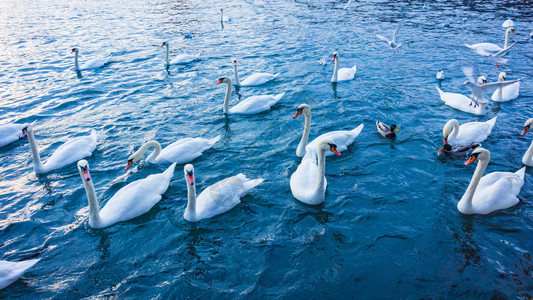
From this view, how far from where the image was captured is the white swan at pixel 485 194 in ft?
21.0

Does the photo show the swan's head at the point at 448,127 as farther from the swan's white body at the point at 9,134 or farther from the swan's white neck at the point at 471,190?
the swan's white body at the point at 9,134

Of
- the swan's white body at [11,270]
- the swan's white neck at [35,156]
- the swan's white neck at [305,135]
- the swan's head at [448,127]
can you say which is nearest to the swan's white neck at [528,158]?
the swan's head at [448,127]

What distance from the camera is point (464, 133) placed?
8805 mm

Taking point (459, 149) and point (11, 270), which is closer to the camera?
point (11, 270)

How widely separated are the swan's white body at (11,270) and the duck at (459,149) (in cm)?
885

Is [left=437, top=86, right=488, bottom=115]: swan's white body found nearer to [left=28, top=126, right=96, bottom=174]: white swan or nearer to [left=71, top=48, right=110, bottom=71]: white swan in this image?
[left=28, top=126, right=96, bottom=174]: white swan

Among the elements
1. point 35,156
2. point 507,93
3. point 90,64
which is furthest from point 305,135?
point 90,64

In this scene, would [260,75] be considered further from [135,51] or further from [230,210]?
[135,51]

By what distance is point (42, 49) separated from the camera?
20625 millimetres

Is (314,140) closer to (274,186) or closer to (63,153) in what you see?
(274,186)

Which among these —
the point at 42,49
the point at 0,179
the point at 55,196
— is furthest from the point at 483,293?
the point at 42,49

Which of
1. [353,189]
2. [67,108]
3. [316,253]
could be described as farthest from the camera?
[67,108]

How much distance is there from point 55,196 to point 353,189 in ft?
21.9

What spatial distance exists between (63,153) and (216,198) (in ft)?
15.3
